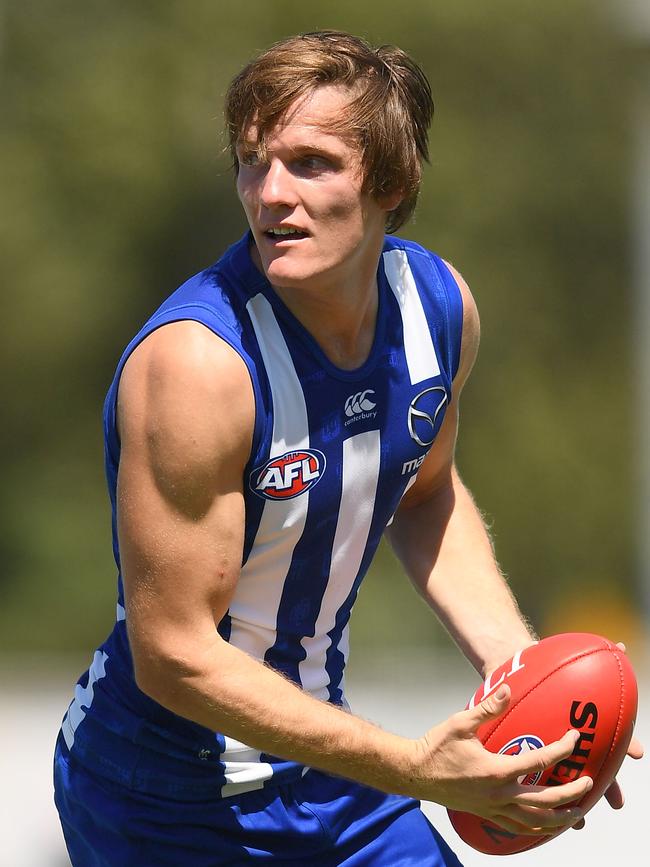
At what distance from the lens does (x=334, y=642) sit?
3.13 m

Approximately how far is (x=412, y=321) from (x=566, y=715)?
3.11 ft

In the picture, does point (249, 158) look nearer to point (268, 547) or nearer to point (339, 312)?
point (339, 312)

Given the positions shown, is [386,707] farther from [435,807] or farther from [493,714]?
[493,714]

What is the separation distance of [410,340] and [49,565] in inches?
300

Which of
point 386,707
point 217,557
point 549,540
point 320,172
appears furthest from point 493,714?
point 549,540

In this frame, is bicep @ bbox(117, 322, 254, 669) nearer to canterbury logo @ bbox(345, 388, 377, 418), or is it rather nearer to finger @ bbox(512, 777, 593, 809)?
canterbury logo @ bbox(345, 388, 377, 418)

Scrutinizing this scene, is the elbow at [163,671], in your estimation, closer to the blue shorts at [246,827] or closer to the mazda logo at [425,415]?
the blue shorts at [246,827]

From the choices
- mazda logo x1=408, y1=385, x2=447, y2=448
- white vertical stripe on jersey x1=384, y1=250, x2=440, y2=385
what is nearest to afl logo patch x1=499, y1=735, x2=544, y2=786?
mazda logo x1=408, y1=385, x2=447, y2=448

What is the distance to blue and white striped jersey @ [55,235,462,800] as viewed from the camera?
9.02 feet

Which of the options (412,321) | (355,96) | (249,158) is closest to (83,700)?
(412,321)

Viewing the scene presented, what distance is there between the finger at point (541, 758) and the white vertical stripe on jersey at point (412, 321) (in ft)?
2.82

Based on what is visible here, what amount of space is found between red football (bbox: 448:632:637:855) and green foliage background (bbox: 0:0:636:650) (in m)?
7.14

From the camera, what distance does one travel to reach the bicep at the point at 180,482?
2529 millimetres

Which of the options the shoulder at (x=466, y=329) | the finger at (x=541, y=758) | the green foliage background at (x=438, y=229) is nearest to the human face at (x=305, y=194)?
the shoulder at (x=466, y=329)
